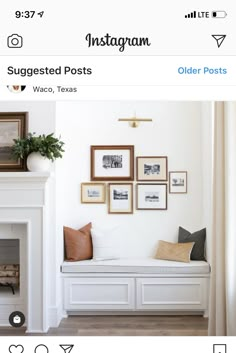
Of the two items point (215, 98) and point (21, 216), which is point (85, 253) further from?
point (215, 98)

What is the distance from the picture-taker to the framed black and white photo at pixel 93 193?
179 inches

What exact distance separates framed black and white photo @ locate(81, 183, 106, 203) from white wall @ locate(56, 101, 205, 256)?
0.19 ft

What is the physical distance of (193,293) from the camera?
4043 mm

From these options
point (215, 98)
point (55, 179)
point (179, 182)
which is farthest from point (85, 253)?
point (215, 98)

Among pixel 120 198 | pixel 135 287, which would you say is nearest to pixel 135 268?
pixel 135 287

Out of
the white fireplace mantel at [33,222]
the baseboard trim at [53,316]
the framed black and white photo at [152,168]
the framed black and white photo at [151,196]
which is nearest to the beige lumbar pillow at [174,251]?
the framed black and white photo at [151,196]

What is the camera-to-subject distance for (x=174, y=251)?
14.1 ft

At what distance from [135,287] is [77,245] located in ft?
2.25

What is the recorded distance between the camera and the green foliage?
11.5 feet

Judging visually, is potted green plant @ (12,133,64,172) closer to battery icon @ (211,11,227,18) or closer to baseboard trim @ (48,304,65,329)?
baseboard trim @ (48,304,65,329)

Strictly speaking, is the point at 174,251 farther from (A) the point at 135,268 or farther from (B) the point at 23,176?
(B) the point at 23,176

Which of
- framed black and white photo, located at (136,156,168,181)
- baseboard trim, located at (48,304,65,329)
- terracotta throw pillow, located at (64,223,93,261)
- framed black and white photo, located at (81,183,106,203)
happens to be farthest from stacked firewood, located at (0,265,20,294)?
framed black and white photo, located at (136,156,168,181)

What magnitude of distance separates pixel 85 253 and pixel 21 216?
3.19ft
